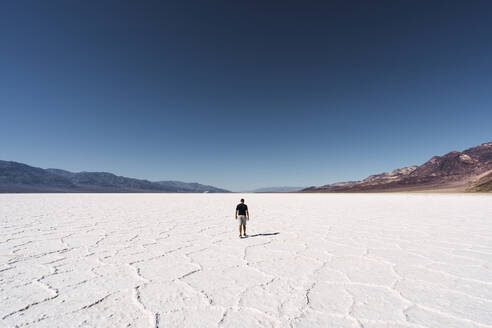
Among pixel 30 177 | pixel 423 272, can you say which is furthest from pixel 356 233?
pixel 30 177

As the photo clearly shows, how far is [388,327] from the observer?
5.75 feet

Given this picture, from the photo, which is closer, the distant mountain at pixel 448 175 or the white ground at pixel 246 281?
the white ground at pixel 246 281

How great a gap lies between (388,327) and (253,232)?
149 inches

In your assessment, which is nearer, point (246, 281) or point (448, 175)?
point (246, 281)

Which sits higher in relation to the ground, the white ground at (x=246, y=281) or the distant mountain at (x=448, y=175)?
the distant mountain at (x=448, y=175)

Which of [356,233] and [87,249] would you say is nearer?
[87,249]

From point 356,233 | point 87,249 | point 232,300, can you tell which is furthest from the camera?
point 356,233

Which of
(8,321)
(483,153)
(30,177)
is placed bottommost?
(8,321)

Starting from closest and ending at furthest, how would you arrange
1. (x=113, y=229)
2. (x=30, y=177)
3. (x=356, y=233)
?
1. (x=356, y=233)
2. (x=113, y=229)
3. (x=30, y=177)

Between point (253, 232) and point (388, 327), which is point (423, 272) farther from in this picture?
point (253, 232)

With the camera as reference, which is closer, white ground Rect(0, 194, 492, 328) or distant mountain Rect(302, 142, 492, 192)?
white ground Rect(0, 194, 492, 328)

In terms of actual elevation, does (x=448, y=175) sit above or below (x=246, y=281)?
above

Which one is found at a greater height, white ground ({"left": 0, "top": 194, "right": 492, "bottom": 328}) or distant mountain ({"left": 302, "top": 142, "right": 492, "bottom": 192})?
distant mountain ({"left": 302, "top": 142, "right": 492, "bottom": 192})

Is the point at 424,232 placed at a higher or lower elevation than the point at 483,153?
lower
